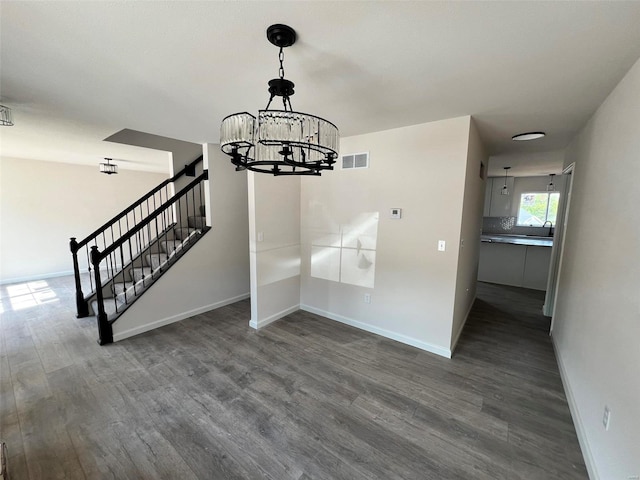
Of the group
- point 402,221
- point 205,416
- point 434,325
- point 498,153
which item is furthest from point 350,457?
point 498,153

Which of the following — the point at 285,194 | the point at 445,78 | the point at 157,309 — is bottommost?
the point at 157,309

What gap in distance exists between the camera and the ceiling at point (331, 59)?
123 centimetres

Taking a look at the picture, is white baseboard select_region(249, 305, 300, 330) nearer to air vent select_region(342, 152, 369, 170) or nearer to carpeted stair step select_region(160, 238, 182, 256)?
carpeted stair step select_region(160, 238, 182, 256)

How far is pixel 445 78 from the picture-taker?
181 centimetres

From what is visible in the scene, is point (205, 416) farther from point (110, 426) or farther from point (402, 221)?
point (402, 221)

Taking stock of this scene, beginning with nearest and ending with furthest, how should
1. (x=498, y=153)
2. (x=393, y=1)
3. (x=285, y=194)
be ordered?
(x=393, y=1)
(x=285, y=194)
(x=498, y=153)

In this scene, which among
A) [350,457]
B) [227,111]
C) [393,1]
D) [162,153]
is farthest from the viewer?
[162,153]

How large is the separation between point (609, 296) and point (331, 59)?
7.46ft

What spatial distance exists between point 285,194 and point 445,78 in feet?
7.65

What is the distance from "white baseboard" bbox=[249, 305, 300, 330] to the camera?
3471mm

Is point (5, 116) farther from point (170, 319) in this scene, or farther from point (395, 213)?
point (395, 213)

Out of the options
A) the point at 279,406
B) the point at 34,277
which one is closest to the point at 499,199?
the point at 279,406

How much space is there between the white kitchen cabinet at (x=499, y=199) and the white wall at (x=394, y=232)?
5335mm

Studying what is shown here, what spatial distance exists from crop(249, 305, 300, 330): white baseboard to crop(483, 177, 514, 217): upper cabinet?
5.84m
